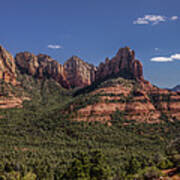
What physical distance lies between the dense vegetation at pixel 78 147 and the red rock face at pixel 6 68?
3977 cm

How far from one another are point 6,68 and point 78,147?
11057cm

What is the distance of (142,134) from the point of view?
9262 cm

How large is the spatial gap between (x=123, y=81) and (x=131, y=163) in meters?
84.6

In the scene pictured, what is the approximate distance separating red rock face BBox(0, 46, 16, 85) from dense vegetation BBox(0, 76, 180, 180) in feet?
130

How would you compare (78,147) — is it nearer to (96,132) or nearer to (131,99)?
(96,132)

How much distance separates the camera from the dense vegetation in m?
48.8

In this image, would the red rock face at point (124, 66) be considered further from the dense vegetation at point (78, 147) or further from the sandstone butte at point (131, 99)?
the dense vegetation at point (78, 147)

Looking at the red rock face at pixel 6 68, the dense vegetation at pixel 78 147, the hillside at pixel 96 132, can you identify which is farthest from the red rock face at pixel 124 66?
the red rock face at pixel 6 68

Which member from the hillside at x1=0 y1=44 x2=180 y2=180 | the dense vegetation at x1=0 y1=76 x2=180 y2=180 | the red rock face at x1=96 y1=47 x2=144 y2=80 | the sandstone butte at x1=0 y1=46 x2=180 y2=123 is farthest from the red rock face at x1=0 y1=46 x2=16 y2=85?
the red rock face at x1=96 y1=47 x2=144 y2=80

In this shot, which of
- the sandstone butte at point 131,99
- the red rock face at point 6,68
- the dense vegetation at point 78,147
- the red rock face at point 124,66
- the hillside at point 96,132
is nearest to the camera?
the dense vegetation at point 78,147

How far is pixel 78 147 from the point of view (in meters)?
79.5

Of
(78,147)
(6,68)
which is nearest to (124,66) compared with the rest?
(78,147)

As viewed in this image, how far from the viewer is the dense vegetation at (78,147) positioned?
48.8 meters

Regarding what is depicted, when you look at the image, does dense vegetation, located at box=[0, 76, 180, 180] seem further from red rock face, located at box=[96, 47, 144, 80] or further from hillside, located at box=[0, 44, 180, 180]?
red rock face, located at box=[96, 47, 144, 80]
